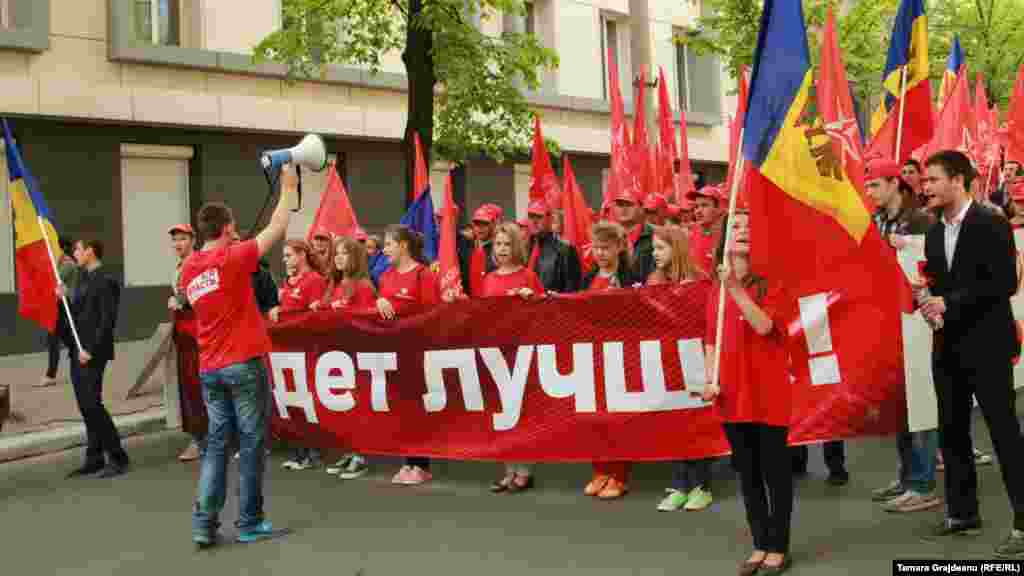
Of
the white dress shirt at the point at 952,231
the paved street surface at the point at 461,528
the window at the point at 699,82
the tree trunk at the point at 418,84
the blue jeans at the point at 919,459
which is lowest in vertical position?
the paved street surface at the point at 461,528

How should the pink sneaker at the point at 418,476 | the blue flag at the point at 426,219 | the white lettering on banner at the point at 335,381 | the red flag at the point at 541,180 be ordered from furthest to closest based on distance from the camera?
the red flag at the point at 541,180 → the blue flag at the point at 426,219 → the white lettering on banner at the point at 335,381 → the pink sneaker at the point at 418,476

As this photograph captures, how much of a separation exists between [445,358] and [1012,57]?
2779cm

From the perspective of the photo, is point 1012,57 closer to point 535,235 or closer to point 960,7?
point 960,7

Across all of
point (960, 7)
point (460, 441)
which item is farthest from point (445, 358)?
point (960, 7)

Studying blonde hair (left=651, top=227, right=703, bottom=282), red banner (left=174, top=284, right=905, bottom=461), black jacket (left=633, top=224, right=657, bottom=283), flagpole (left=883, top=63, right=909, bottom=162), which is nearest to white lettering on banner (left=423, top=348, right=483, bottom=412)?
red banner (left=174, top=284, right=905, bottom=461)

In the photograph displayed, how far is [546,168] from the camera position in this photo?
11.8 meters

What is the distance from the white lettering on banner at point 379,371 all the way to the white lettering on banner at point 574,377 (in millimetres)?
1188

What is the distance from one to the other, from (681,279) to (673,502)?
4.39 ft

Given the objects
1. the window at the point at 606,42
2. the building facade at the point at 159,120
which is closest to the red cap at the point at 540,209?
the building facade at the point at 159,120

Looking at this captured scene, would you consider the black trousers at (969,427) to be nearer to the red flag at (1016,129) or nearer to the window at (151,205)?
the red flag at (1016,129)

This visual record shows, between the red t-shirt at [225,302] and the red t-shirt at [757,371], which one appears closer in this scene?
the red t-shirt at [757,371]

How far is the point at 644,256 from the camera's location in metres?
8.12

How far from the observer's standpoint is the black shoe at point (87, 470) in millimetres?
8555

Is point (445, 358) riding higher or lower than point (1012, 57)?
lower
